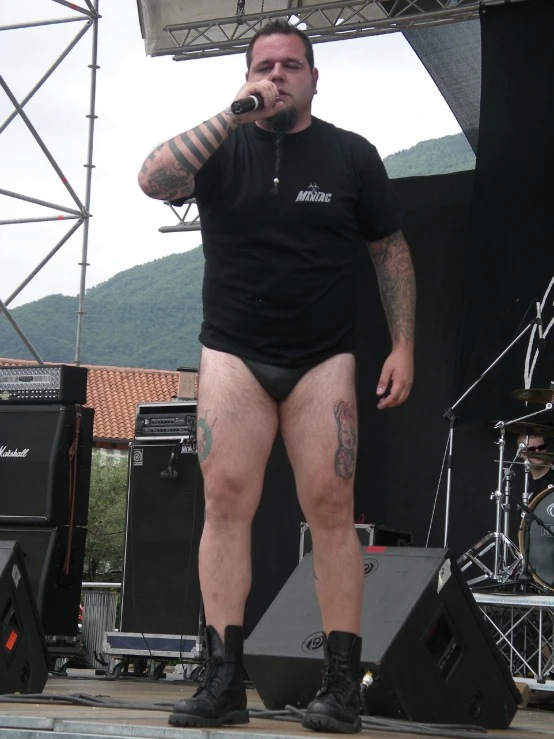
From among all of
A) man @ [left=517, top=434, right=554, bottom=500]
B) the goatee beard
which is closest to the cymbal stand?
man @ [left=517, top=434, right=554, bottom=500]

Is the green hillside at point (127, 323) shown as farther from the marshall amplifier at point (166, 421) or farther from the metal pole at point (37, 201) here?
the marshall amplifier at point (166, 421)

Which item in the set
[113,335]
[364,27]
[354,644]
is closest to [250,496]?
[354,644]

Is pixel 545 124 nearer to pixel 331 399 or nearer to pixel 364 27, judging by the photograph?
pixel 364 27

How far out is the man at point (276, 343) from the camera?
2.51 meters

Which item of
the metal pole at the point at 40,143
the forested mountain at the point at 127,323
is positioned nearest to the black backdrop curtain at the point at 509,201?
the metal pole at the point at 40,143

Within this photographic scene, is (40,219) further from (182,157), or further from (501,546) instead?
(182,157)

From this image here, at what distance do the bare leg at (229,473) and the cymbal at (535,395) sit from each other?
3371 mm

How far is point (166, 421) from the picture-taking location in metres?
6.06

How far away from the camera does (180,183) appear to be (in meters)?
2.45

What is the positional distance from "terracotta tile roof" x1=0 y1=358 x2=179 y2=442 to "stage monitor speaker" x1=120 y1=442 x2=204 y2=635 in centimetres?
3035

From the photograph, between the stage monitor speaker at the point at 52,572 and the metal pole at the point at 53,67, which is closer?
the stage monitor speaker at the point at 52,572

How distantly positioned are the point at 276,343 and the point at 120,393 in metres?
38.8

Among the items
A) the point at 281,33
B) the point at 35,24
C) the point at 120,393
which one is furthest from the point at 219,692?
the point at 120,393

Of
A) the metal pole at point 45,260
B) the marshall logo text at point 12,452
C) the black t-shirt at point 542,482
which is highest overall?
the metal pole at point 45,260
